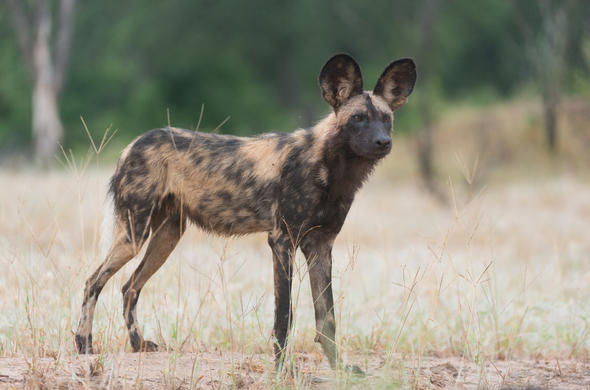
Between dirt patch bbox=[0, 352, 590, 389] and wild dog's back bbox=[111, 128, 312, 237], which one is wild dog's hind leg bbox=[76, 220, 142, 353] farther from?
dirt patch bbox=[0, 352, 590, 389]

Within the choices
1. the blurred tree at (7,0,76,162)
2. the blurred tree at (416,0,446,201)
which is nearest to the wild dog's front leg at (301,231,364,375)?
the blurred tree at (416,0,446,201)

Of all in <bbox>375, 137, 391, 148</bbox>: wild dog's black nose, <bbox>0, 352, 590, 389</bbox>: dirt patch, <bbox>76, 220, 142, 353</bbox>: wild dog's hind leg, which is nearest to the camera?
<bbox>0, 352, 590, 389</bbox>: dirt patch

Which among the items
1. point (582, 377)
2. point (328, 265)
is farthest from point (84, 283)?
point (582, 377)

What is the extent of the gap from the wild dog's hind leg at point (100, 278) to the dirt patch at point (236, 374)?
0.89 feet

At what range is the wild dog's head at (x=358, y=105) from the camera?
11.5 ft

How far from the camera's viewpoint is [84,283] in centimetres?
400

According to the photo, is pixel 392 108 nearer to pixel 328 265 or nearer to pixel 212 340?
pixel 328 265

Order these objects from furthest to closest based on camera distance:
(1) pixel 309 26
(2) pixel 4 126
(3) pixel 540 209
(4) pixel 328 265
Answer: (2) pixel 4 126 → (1) pixel 309 26 → (3) pixel 540 209 → (4) pixel 328 265

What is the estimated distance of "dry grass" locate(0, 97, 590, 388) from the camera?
11.4 ft

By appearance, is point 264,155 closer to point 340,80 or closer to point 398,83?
point 340,80

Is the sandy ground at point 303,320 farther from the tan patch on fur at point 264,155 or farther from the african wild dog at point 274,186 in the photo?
the tan patch on fur at point 264,155

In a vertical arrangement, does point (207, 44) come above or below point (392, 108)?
above

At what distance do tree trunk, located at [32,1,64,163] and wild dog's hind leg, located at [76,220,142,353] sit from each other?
14.1 m

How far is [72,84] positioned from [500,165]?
59.0 ft
